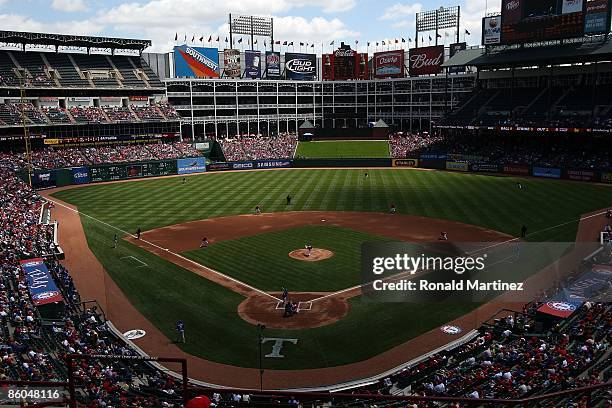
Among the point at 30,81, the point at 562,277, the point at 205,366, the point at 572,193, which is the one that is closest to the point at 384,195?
the point at 572,193

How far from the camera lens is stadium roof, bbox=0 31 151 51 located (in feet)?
256

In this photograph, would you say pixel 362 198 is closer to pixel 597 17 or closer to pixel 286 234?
pixel 286 234

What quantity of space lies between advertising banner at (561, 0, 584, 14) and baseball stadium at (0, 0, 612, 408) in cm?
29

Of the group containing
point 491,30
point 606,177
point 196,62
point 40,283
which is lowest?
point 40,283

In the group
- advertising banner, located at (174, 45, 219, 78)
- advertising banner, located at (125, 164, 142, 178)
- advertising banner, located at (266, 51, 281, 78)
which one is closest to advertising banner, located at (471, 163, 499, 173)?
advertising banner, located at (125, 164, 142, 178)

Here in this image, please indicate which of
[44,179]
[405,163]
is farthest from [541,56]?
[44,179]

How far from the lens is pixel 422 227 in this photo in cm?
4241

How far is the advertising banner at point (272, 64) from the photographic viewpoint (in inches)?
4341

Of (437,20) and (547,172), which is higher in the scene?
(437,20)

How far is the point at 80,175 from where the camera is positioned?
232 ft

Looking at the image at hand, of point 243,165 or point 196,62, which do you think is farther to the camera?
point 196,62

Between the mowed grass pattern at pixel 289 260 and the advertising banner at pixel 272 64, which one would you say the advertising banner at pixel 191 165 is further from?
the mowed grass pattern at pixel 289 260

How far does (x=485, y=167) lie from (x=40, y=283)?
61.9 metres

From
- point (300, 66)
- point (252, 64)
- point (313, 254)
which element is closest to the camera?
point (313, 254)
